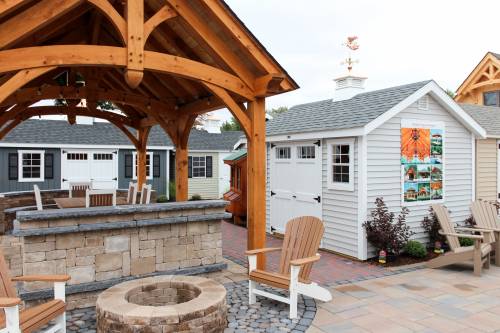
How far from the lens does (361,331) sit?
4.29 metres

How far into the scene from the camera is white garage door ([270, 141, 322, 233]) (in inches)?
337

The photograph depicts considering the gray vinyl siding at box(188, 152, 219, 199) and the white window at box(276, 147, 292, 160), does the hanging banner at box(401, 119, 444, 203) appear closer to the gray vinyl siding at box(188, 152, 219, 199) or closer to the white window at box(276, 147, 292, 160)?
the white window at box(276, 147, 292, 160)

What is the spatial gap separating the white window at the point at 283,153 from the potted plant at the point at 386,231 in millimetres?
2673

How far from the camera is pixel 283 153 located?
973cm

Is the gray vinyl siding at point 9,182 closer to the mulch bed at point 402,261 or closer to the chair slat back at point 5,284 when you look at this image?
the chair slat back at point 5,284

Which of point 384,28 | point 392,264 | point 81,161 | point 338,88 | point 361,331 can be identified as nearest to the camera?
point 361,331

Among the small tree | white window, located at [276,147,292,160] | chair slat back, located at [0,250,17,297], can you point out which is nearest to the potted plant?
the small tree

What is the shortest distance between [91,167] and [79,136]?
155 cm

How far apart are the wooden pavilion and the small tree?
94.5 inches

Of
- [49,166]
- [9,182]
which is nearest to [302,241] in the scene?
[49,166]

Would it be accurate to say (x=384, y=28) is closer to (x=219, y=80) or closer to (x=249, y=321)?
(x=219, y=80)

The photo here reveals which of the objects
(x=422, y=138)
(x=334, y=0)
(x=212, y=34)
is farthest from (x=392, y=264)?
(x=334, y=0)

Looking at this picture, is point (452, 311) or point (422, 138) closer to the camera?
point (452, 311)

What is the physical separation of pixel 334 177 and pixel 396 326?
13.3ft
